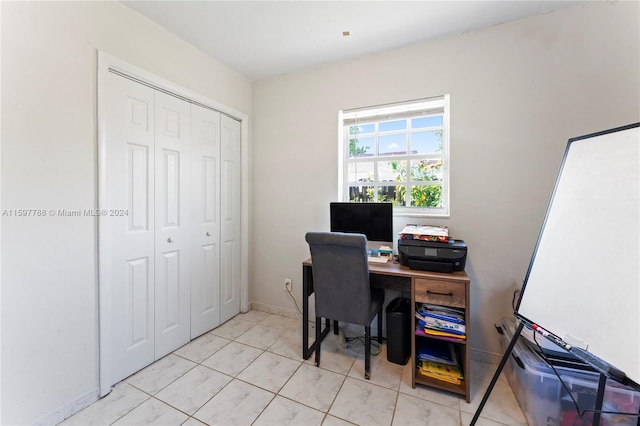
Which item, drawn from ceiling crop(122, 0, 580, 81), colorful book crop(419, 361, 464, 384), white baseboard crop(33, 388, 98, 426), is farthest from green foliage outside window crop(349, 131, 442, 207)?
white baseboard crop(33, 388, 98, 426)

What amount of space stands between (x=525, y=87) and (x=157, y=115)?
2.67m

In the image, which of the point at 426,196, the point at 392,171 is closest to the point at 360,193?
the point at 392,171

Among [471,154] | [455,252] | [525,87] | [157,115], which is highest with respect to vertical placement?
[525,87]

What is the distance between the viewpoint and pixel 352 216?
7.01ft

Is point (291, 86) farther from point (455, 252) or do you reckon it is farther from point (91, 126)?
point (455, 252)

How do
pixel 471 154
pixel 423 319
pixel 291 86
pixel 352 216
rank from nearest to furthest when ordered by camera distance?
pixel 423 319 < pixel 471 154 < pixel 352 216 < pixel 291 86

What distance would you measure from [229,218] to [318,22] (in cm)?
183

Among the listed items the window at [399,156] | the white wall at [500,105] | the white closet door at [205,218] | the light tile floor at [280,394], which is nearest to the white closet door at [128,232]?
the light tile floor at [280,394]

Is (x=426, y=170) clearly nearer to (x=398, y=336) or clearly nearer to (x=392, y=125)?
(x=392, y=125)

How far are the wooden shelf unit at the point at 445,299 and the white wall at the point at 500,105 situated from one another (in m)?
0.49

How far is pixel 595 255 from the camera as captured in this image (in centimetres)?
93

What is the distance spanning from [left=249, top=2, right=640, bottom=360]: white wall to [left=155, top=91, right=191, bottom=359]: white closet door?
3.71ft

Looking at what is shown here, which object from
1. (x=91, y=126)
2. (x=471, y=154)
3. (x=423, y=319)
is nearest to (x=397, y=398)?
(x=423, y=319)

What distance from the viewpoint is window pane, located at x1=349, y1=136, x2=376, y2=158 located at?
2.38 meters
